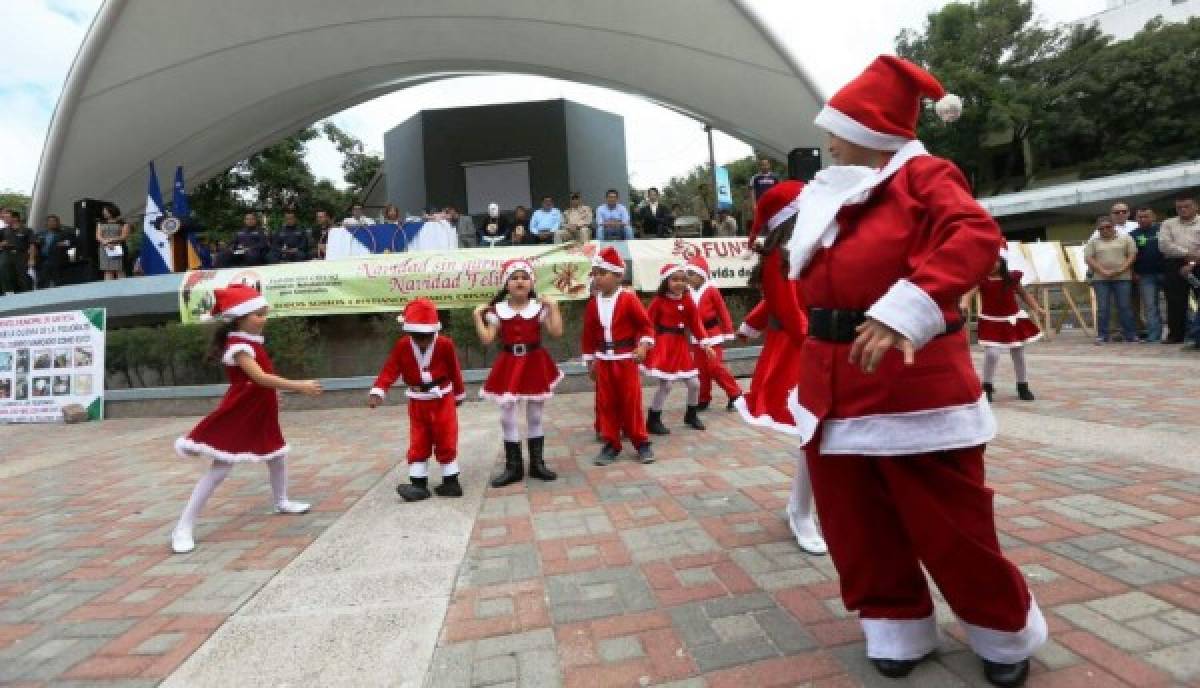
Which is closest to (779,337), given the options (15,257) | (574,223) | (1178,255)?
(1178,255)

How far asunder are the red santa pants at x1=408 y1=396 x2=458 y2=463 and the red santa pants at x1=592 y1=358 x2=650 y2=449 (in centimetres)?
130

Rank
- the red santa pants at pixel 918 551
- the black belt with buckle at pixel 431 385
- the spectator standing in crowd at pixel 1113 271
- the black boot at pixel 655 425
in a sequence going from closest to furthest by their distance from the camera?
the red santa pants at pixel 918 551 → the black belt with buckle at pixel 431 385 → the black boot at pixel 655 425 → the spectator standing in crowd at pixel 1113 271

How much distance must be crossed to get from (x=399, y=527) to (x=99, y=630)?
1.46 metres

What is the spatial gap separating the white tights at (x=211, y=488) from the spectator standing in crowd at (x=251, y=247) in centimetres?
875

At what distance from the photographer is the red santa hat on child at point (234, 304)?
4.01 meters

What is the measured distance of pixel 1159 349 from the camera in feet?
30.1

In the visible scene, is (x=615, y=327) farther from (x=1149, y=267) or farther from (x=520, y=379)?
(x=1149, y=267)

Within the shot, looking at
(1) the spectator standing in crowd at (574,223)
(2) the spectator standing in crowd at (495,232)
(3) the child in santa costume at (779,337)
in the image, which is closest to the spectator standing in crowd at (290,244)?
(2) the spectator standing in crowd at (495,232)

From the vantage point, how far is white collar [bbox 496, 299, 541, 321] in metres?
4.83

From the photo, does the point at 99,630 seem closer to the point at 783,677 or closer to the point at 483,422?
the point at 783,677

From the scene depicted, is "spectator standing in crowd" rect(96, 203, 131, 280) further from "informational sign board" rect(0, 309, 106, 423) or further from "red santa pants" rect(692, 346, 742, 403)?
"red santa pants" rect(692, 346, 742, 403)

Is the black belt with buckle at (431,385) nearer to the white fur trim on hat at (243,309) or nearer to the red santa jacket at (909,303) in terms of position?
the white fur trim on hat at (243,309)

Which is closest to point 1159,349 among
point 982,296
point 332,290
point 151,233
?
point 982,296

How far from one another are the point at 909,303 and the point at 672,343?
4558 millimetres
